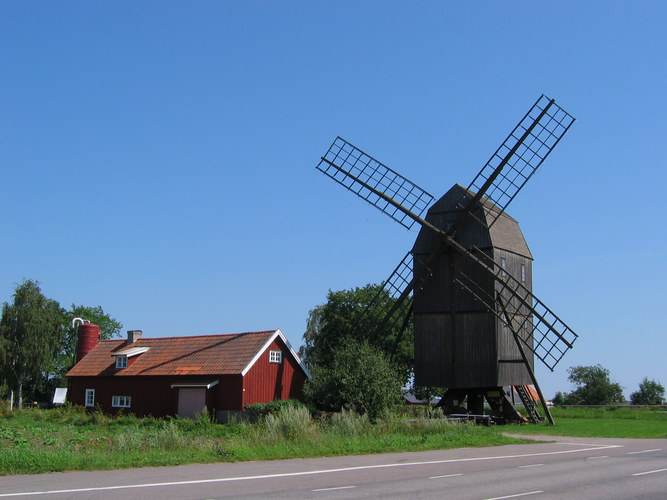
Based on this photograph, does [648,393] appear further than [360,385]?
Yes

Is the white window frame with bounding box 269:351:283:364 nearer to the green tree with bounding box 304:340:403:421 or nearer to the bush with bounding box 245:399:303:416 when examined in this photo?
the bush with bounding box 245:399:303:416

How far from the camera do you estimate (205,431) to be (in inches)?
1153

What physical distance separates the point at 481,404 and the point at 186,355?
17981 mm

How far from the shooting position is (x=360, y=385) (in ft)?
101

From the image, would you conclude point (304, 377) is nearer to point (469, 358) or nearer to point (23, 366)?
point (469, 358)

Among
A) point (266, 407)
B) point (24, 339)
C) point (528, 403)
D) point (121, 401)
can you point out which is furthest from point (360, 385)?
point (24, 339)

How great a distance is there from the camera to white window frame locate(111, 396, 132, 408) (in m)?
40.9

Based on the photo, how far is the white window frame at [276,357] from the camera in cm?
3966

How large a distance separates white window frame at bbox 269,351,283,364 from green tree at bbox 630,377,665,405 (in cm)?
6330

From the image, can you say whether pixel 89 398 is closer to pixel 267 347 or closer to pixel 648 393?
pixel 267 347

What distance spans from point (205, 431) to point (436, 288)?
1546 centimetres

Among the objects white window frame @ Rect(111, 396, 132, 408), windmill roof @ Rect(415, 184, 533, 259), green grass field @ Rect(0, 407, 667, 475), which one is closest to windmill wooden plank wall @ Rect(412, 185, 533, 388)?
windmill roof @ Rect(415, 184, 533, 259)

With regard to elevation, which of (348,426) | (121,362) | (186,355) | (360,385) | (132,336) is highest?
(132,336)

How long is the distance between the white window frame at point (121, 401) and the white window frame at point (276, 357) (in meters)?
9.33
